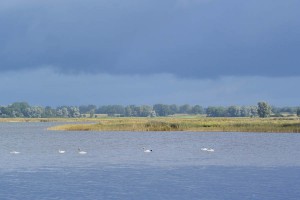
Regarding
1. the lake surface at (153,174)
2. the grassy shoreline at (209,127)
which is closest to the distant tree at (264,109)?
the grassy shoreline at (209,127)

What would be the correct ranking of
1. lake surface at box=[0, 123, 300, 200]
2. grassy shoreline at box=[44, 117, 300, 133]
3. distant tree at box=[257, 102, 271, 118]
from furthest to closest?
distant tree at box=[257, 102, 271, 118] → grassy shoreline at box=[44, 117, 300, 133] → lake surface at box=[0, 123, 300, 200]

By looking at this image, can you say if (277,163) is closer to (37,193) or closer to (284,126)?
(37,193)

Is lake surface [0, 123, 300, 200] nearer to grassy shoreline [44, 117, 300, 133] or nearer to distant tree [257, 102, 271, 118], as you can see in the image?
grassy shoreline [44, 117, 300, 133]

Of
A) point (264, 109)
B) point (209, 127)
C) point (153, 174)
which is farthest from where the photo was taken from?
point (264, 109)

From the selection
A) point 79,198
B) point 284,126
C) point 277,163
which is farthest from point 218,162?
point 284,126

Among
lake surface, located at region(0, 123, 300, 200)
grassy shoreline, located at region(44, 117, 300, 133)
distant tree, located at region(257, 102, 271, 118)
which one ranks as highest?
distant tree, located at region(257, 102, 271, 118)

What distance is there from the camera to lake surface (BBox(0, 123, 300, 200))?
97.8 feet

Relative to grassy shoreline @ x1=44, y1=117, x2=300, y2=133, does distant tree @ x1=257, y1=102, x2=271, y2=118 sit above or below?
above

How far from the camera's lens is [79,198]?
93.5 feet

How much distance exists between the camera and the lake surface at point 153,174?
29812 millimetres

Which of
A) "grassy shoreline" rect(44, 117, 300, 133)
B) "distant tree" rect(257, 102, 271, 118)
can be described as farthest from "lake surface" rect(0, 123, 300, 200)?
"distant tree" rect(257, 102, 271, 118)

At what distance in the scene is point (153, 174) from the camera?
37.3m

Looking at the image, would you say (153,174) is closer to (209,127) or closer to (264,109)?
(209,127)

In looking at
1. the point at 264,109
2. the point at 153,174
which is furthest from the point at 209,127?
the point at 264,109
